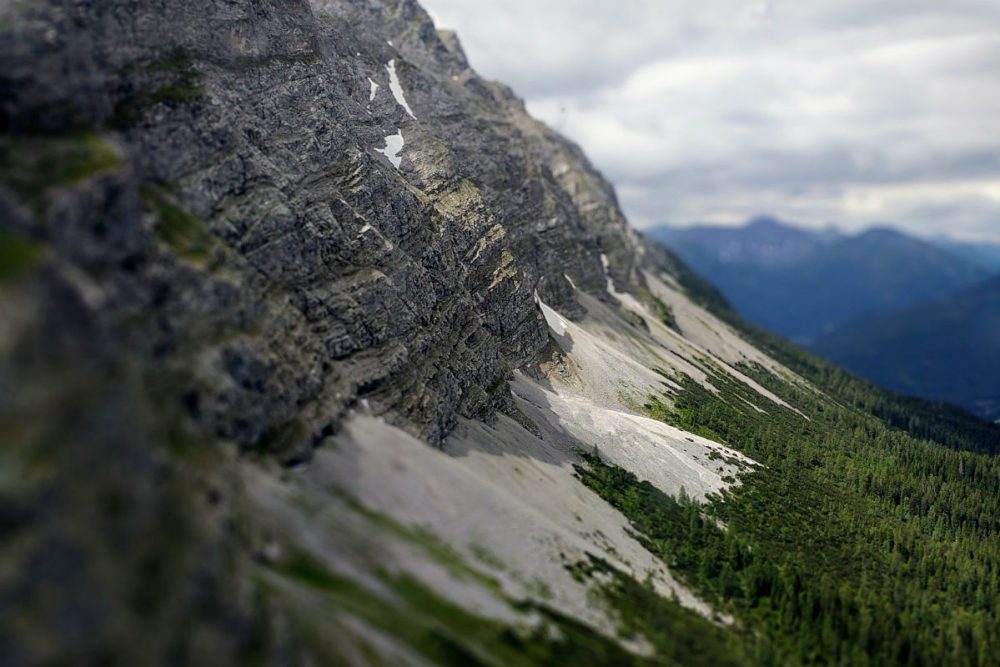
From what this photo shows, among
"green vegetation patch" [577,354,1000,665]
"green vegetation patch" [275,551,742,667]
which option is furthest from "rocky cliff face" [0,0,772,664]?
"green vegetation patch" [577,354,1000,665]

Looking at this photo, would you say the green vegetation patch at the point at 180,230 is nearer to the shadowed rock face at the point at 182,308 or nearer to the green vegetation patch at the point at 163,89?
the shadowed rock face at the point at 182,308

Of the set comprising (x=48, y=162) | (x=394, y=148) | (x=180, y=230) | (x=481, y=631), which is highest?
(x=394, y=148)

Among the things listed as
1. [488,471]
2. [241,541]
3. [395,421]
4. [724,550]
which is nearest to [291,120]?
[395,421]

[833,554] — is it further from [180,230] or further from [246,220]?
[180,230]

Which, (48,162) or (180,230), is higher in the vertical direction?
(48,162)

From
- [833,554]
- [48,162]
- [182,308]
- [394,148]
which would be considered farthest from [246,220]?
[833,554]

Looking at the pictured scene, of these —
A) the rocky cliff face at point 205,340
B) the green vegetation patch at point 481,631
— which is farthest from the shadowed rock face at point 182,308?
the green vegetation patch at point 481,631

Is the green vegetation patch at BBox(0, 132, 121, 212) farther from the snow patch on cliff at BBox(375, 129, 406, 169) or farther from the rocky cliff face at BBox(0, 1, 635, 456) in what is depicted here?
the snow patch on cliff at BBox(375, 129, 406, 169)
